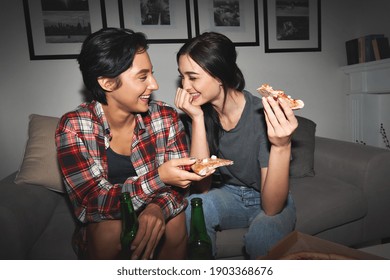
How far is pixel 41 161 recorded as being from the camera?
1579 millimetres

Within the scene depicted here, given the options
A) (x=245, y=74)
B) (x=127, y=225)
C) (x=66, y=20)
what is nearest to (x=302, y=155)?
(x=245, y=74)

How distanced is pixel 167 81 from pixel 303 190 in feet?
3.84

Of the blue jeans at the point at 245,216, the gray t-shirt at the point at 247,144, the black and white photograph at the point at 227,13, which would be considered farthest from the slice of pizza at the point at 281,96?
the black and white photograph at the point at 227,13

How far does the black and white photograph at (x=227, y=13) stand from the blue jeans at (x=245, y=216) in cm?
131

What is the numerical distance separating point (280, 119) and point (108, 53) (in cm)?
68

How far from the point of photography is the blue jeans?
1.13 meters

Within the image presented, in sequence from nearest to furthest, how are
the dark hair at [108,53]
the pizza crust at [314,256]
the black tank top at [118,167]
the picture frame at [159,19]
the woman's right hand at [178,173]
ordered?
the pizza crust at [314,256], the woman's right hand at [178,173], the dark hair at [108,53], the black tank top at [118,167], the picture frame at [159,19]

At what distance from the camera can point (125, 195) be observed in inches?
34.9

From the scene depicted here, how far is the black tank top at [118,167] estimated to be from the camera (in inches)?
48.9

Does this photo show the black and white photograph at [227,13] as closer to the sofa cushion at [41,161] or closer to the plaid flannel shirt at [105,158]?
the plaid flannel shirt at [105,158]

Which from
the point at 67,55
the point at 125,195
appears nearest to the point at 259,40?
the point at 67,55
